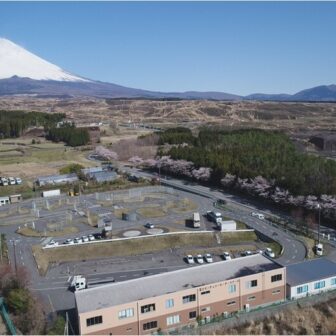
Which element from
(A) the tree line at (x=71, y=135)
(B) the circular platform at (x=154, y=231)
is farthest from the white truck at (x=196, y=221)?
(A) the tree line at (x=71, y=135)

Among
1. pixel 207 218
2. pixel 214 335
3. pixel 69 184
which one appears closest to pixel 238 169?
pixel 207 218

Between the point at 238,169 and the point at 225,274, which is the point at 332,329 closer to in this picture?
the point at 225,274

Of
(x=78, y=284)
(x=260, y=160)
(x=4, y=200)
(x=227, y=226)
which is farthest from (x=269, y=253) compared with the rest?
(x=4, y=200)

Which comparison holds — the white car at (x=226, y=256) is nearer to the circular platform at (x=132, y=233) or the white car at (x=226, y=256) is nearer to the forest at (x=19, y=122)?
the circular platform at (x=132, y=233)

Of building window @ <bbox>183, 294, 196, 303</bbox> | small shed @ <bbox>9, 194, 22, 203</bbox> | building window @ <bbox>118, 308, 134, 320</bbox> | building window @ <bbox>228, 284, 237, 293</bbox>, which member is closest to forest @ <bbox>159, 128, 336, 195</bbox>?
building window @ <bbox>228, 284, 237, 293</bbox>

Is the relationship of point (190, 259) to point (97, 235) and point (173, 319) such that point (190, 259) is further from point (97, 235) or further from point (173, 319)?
point (173, 319)

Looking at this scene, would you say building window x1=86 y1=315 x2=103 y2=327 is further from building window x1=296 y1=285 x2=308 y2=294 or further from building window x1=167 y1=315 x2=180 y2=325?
building window x1=296 y1=285 x2=308 y2=294

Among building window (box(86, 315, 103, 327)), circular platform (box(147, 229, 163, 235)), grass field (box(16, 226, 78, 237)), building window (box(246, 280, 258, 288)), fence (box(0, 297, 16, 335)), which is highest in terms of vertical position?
building window (box(246, 280, 258, 288))
